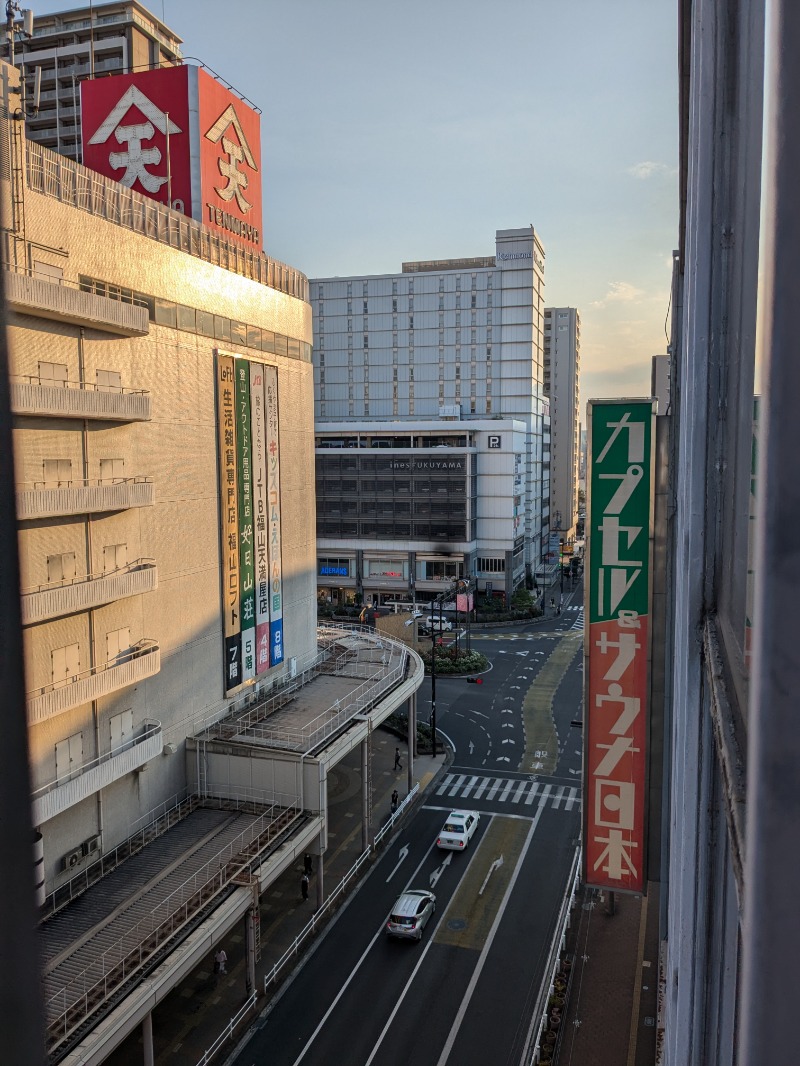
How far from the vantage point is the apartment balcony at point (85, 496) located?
51.4 ft

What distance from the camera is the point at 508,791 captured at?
29906 millimetres

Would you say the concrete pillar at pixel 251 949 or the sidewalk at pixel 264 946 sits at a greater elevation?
the concrete pillar at pixel 251 949

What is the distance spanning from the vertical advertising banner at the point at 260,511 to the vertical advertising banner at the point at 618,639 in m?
14.6

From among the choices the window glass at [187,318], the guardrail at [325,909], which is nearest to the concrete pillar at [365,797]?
the guardrail at [325,909]

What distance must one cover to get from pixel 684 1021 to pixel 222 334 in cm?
2281

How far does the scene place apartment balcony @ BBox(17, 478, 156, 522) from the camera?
15.7m

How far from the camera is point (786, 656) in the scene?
1.25 m

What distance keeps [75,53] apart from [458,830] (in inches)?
2323

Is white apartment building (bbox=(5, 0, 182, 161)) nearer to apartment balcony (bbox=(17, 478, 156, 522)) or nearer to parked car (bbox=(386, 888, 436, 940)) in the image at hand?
apartment balcony (bbox=(17, 478, 156, 522))

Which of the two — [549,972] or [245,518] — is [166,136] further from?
[549,972]

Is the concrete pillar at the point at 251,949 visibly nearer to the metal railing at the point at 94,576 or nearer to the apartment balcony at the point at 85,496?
the metal railing at the point at 94,576

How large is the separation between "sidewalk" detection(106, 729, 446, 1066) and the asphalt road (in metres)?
0.84

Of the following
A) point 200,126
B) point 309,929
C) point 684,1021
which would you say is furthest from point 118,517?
point 684,1021

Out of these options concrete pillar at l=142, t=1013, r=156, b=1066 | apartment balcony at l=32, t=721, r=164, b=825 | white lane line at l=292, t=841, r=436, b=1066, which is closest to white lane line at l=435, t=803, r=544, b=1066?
white lane line at l=292, t=841, r=436, b=1066
